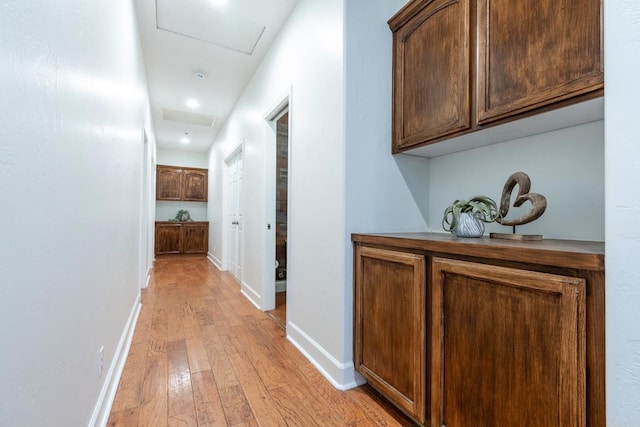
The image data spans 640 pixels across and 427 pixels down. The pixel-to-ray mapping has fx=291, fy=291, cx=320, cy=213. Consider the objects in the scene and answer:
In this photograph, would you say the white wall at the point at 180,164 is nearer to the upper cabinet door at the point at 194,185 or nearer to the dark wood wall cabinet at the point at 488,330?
the upper cabinet door at the point at 194,185

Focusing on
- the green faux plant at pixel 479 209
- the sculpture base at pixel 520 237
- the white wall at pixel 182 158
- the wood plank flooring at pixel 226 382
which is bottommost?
the wood plank flooring at pixel 226 382

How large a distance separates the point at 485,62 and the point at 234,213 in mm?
4206

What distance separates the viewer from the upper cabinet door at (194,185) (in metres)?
7.28

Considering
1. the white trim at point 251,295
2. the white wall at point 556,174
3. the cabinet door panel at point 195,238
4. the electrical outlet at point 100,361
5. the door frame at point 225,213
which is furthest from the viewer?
the cabinet door panel at point 195,238

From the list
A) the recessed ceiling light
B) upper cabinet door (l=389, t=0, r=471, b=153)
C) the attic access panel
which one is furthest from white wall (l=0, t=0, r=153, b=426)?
the recessed ceiling light

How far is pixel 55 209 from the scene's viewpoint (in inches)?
34.6

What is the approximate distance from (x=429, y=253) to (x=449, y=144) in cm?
75

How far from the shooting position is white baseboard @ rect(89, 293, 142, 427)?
1295 millimetres

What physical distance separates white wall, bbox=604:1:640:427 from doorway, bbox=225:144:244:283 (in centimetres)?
392

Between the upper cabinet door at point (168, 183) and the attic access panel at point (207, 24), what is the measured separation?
16.4 ft

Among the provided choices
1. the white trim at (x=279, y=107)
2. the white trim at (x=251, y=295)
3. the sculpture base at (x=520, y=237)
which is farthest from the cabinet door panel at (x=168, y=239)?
the sculpture base at (x=520, y=237)

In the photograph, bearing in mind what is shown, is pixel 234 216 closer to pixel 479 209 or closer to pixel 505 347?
pixel 479 209

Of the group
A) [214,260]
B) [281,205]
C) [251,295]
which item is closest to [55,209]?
[251,295]

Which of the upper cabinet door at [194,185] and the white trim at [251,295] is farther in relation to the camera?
the upper cabinet door at [194,185]
